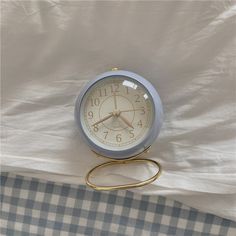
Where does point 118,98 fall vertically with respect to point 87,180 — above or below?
above

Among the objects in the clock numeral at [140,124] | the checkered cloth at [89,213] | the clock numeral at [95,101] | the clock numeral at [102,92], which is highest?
the clock numeral at [102,92]

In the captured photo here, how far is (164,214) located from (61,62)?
34cm

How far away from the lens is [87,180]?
784mm

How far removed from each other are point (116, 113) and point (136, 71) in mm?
92

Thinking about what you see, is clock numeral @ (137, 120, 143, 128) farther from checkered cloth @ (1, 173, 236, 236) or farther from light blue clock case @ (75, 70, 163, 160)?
checkered cloth @ (1, 173, 236, 236)

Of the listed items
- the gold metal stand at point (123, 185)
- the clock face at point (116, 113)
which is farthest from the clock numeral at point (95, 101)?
the gold metal stand at point (123, 185)

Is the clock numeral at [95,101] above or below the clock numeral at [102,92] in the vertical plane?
below

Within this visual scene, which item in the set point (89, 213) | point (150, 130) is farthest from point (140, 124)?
point (89, 213)

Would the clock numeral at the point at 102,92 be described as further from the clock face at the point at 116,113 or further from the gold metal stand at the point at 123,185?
the gold metal stand at the point at 123,185

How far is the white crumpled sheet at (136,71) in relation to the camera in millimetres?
749

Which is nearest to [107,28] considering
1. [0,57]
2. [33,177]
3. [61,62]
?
[61,62]

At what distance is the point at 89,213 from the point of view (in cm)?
82

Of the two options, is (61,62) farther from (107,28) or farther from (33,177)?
(33,177)

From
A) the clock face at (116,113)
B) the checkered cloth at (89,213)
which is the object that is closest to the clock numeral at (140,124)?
the clock face at (116,113)
